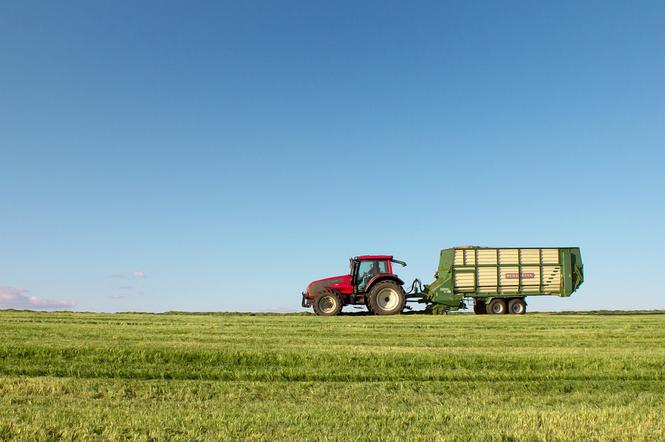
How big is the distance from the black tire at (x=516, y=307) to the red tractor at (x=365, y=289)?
5561mm

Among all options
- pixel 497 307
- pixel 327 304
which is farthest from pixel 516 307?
pixel 327 304

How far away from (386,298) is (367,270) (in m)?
1.36

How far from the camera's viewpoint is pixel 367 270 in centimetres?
2312

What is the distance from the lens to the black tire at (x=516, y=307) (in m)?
25.3

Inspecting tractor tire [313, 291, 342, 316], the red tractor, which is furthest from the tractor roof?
tractor tire [313, 291, 342, 316]

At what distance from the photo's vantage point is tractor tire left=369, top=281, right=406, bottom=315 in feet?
74.0

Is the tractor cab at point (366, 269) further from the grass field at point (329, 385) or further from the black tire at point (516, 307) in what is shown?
the grass field at point (329, 385)

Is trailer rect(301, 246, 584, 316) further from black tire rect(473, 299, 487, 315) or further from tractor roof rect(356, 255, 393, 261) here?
tractor roof rect(356, 255, 393, 261)

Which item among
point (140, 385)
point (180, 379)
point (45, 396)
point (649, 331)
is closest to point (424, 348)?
point (180, 379)

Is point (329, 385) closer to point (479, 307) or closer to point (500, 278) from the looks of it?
point (500, 278)

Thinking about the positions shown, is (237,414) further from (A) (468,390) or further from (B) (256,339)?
(B) (256,339)

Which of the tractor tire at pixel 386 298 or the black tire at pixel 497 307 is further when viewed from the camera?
the black tire at pixel 497 307

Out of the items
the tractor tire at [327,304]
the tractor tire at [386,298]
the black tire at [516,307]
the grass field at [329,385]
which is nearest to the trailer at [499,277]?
the black tire at [516,307]

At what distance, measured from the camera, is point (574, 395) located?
7133 mm
